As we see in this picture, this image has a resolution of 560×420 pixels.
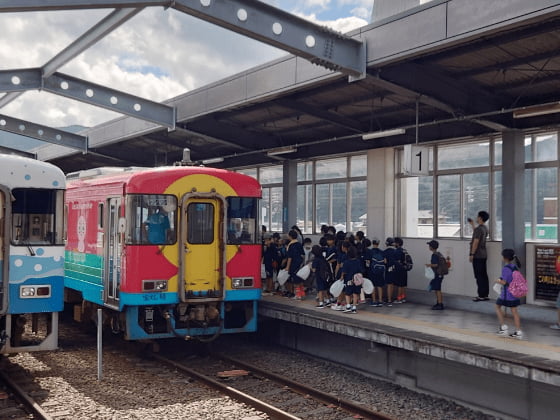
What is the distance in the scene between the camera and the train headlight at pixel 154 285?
10344 mm

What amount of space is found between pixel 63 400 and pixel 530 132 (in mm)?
9621

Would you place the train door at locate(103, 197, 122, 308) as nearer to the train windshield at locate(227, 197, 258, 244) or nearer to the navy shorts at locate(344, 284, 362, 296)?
the train windshield at locate(227, 197, 258, 244)

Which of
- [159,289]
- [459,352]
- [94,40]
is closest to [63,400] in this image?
[159,289]

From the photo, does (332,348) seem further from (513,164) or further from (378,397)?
(513,164)

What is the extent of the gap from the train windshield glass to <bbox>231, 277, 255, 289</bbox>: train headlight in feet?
4.39

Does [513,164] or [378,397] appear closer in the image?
[378,397]

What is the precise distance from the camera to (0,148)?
20.7 meters

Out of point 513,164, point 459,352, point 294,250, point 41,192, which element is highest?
point 513,164

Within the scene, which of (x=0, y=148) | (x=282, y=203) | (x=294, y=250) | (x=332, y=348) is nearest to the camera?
(x=332, y=348)

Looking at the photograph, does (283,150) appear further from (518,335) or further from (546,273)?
(518,335)

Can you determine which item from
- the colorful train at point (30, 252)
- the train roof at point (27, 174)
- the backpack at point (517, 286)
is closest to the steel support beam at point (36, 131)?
the train roof at point (27, 174)

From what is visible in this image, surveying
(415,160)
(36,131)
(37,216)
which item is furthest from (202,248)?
(36,131)

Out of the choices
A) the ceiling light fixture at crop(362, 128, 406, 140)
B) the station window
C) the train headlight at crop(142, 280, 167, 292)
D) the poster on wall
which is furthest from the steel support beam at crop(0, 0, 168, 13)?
the poster on wall

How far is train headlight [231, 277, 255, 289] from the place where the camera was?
11.1 meters
